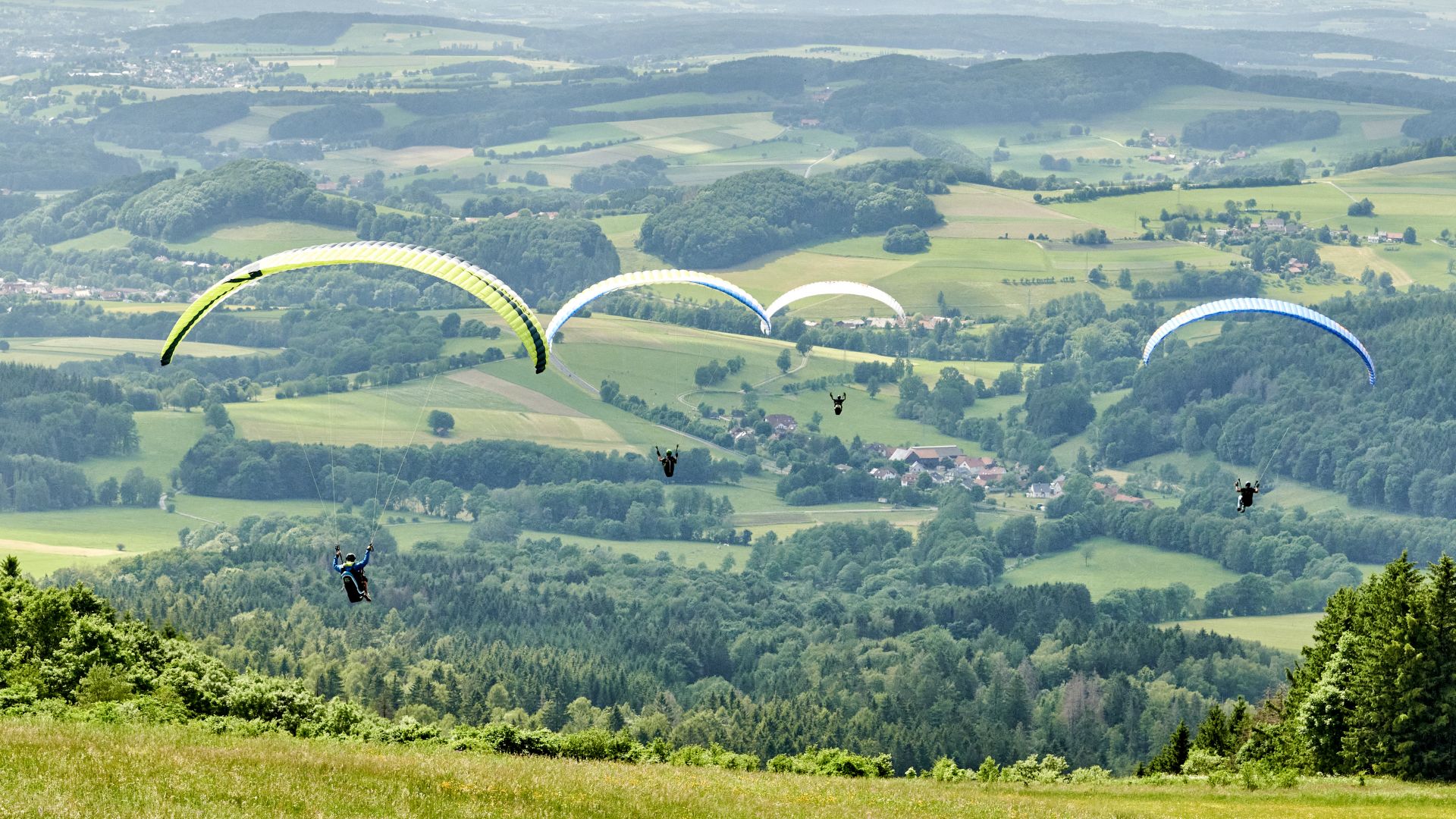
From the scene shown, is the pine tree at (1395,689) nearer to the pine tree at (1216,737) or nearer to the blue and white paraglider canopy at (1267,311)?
the blue and white paraglider canopy at (1267,311)

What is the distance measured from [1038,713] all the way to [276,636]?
55.8 meters

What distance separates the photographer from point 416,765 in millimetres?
38750

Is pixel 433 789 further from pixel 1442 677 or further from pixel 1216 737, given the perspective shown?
pixel 1216 737

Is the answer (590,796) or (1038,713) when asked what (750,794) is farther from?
(1038,713)

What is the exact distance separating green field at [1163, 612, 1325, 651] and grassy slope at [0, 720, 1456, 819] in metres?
121

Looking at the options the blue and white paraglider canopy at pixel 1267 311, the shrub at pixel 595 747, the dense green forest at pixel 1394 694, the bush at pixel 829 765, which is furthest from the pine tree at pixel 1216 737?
the shrub at pixel 595 747

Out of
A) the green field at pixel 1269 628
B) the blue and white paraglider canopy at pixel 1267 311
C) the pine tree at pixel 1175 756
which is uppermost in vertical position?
the blue and white paraglider canopy at pixel 1267 311

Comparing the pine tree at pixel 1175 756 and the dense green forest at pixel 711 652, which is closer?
the pine tree at pixel 1175 756

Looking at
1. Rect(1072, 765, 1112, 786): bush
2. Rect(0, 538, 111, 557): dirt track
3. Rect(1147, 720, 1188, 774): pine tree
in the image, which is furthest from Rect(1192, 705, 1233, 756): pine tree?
Rect(0, 538, 111, 557): dirt track

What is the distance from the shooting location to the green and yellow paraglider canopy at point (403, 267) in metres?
43.2

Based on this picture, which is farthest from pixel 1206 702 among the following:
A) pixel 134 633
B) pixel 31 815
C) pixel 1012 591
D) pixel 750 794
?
pixel 31 815

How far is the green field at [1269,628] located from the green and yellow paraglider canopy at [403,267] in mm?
126922

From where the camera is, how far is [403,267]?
44.8m

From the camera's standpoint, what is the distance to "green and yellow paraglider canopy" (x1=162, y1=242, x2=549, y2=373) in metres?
43.2
